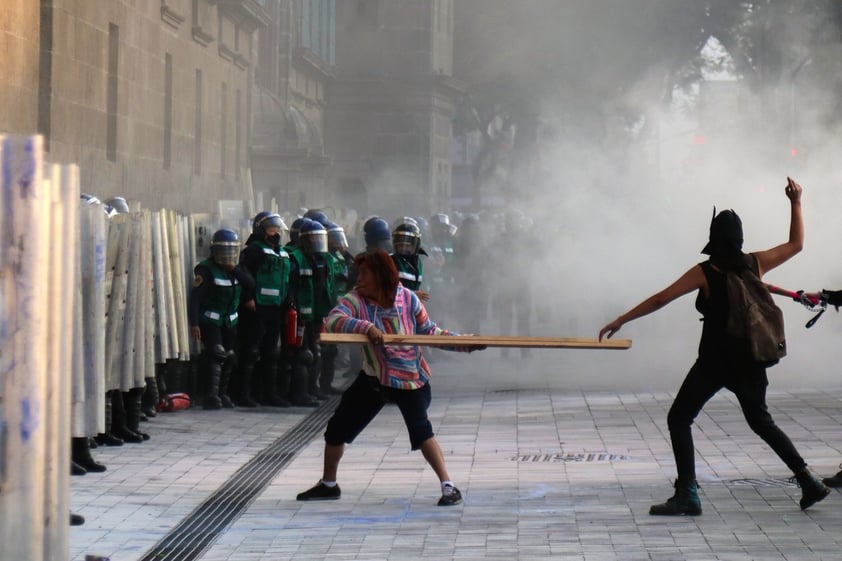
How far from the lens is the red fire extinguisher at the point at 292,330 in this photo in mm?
15633

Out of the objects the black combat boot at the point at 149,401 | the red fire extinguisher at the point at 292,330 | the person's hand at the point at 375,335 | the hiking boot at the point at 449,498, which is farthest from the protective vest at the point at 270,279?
the person's hand at the point at 375,335

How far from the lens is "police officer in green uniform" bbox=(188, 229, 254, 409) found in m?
14.9

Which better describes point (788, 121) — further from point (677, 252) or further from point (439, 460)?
point (439, 460)

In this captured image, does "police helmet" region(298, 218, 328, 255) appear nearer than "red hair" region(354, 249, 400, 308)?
No

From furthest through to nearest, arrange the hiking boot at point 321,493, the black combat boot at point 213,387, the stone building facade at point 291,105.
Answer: the stone building facade at point 291,105
the black combat boot at point 213,387
the hiking boot at point 321,493

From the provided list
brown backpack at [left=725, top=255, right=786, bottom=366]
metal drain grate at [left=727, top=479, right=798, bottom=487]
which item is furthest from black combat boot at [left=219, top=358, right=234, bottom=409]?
brown backpack at [left=725, top=255, right=786, bottom=366]

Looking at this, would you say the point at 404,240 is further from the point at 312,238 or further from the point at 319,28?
the point at 319,28

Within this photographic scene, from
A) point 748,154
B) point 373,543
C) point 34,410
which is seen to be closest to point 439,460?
point 373,543

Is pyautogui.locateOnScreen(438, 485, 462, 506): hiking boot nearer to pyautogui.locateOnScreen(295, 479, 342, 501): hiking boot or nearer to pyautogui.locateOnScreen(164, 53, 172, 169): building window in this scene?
pyautogui.locateOnScreen(295, 479, 342, 501): hiking boot

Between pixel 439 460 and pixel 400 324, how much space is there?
704mm

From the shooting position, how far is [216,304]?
15039 millimetres

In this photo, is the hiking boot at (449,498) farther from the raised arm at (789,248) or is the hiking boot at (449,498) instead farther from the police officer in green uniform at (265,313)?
the police officer in green uniform at (265,313)

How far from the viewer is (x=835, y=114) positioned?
4144 cm

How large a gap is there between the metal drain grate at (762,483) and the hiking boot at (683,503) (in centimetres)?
107
